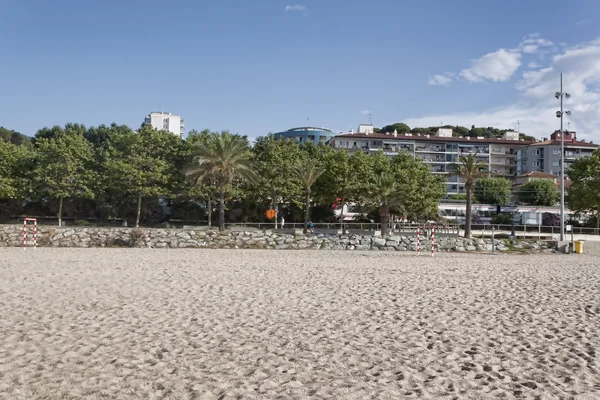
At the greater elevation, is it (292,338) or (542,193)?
(542,193)

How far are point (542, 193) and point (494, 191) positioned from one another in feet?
24.6

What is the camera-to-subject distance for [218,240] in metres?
28.6

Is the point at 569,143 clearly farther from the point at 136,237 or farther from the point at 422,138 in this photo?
the point at 136,237

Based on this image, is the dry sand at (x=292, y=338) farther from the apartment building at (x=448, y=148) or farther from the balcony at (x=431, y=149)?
the balcony at (x=431, y=149)

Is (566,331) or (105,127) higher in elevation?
(105,127)

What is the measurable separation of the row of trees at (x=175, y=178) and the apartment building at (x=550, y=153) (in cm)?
6610

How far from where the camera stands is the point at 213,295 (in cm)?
1112

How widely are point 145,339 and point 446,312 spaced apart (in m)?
5.39

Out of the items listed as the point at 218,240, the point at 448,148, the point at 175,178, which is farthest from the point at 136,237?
the point at 448,148

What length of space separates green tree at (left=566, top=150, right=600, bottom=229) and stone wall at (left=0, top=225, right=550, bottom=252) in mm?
27095

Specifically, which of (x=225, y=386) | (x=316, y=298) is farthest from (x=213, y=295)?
(x=225, y=386)

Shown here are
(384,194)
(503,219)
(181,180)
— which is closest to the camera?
(384,194)

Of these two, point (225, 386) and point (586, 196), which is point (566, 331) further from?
point (586, 196)

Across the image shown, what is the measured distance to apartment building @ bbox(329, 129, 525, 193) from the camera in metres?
112
